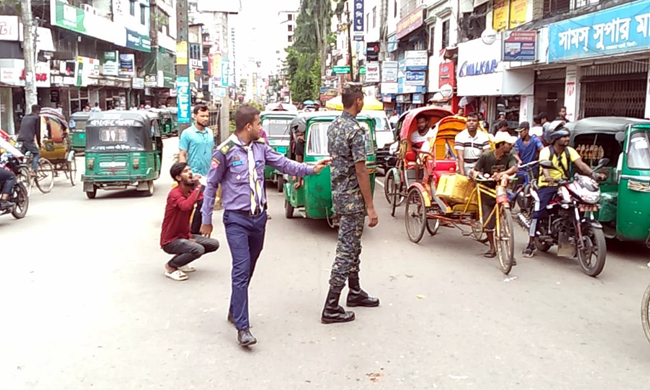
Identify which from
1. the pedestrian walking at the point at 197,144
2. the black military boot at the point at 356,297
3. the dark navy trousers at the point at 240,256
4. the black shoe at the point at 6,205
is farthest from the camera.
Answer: the black shoe at the point at 6,205

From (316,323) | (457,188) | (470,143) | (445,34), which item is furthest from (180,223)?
(445,34)

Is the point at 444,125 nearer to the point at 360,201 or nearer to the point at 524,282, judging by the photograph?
the point at 524,282

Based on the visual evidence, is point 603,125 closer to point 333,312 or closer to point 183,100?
point 333,312

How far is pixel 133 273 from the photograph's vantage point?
790cm

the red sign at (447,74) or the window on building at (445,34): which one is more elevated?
the window on building at (445,34)

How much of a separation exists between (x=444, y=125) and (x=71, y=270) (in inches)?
250

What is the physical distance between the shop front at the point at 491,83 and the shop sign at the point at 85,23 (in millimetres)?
21741

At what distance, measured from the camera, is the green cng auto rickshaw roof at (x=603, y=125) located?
8848 millimetres

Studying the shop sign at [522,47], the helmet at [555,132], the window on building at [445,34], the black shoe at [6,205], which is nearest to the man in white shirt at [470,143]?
the helmet at [555,132]

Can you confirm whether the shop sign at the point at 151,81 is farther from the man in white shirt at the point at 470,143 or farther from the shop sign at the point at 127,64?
the man in white shirt at the point at 470,143

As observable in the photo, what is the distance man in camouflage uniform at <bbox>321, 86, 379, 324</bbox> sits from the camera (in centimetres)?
583

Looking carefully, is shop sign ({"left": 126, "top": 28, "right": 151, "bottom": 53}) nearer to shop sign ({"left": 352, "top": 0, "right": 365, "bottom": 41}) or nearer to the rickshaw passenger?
shop sign ({"left": 352, "top": 0, "right": 365, "bottom": 41})

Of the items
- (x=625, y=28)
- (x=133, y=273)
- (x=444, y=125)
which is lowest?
(x=133, y=273)

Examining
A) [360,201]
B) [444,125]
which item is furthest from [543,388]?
[444,125]
